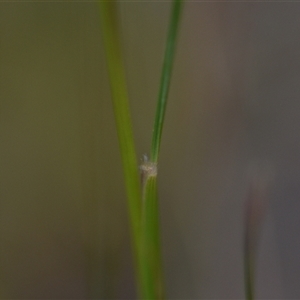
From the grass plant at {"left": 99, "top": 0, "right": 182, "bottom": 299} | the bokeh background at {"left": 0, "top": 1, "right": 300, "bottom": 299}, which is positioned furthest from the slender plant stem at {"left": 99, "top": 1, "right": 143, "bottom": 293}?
the bokeh background at {"left": 0, "top": 1, "right": 300, "bottom": 299}

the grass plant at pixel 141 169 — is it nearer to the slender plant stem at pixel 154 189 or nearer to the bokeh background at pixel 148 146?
the slender plant stem at pixel 154 189

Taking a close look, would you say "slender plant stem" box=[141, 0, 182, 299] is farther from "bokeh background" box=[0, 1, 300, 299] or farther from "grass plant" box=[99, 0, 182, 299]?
"bokeh background" box=[0, 1, 300, 299]

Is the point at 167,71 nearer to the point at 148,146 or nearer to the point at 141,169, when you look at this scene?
the point at 141,169

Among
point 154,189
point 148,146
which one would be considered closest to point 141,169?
point 154,189

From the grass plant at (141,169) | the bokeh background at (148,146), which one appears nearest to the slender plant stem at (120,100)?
the grass plant at (141,169)

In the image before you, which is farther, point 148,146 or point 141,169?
point 148,146

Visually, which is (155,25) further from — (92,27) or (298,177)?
(298,177)
